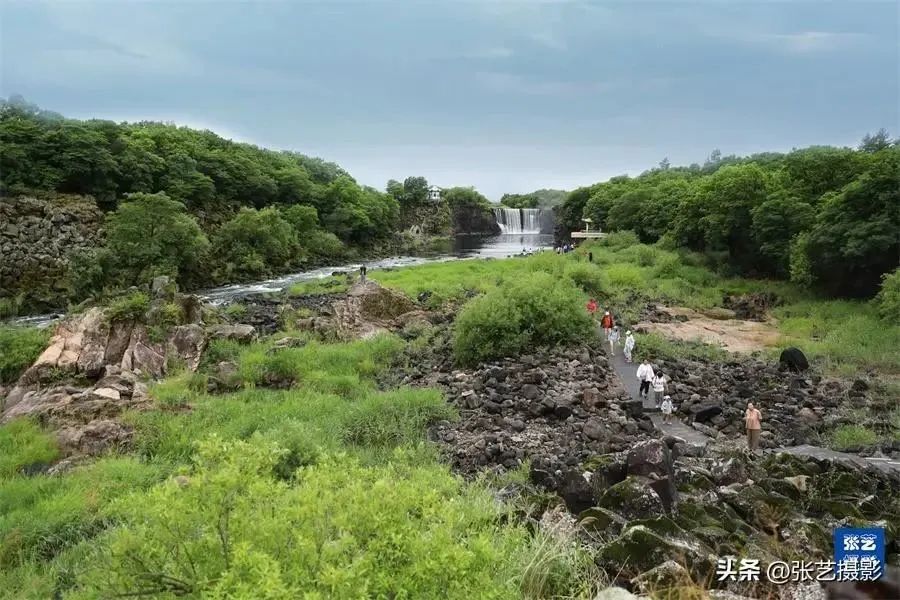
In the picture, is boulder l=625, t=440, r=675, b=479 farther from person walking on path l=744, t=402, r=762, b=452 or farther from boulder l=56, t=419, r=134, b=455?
boulder l=56, t=419, r=134, b=455

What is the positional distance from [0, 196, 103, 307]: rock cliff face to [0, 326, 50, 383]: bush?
13.0 meters

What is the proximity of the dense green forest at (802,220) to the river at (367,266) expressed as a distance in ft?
77.0

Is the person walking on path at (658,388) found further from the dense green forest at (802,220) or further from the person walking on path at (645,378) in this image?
the dense green forest at (802,220)

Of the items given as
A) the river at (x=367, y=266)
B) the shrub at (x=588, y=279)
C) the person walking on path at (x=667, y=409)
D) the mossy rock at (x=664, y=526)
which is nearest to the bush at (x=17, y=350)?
the river at (x=367, y=266)

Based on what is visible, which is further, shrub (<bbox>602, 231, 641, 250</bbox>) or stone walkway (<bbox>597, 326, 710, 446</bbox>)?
shrub (<bbox>602, 231, 641, 250</bbox>)

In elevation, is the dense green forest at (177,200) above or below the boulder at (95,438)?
above

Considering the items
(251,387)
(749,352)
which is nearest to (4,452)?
(251,387)

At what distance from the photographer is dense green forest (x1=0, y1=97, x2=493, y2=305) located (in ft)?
107

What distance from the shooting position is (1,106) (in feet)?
133

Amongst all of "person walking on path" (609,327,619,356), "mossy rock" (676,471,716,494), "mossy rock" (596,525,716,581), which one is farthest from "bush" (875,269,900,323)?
"mossy rock" (596,525,716,581)

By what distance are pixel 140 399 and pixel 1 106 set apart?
124 feet

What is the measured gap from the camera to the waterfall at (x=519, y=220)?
4072 inches

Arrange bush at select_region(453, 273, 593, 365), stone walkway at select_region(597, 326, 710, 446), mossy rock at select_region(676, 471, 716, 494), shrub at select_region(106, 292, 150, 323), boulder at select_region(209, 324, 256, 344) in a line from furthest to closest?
boulder at select_region(209, 324, 256, 344) < shrub at select_region(106, 292, 150, 323) < bush at select_region(453, 273, 593, 365) < stone walkway at select_region(597, 326, 710, 446) < mossy rock at select_region(676, 471, 716, 494)

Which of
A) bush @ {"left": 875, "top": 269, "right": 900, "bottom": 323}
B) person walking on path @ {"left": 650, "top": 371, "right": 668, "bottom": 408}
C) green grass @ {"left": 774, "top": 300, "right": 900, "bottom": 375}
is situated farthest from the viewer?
A: bush @ {"left": 875, "top": 269, "right": 900, "bottom": 323}
